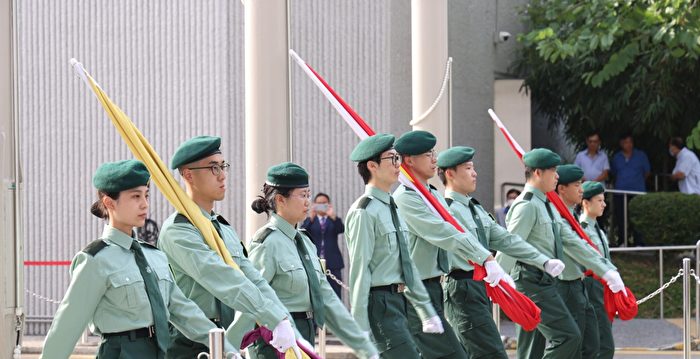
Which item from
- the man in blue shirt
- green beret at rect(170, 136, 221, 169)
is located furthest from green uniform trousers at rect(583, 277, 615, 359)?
the man in blue shirt

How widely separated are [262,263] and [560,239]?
3838 millimetres

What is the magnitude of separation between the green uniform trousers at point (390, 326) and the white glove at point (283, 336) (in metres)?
1.57

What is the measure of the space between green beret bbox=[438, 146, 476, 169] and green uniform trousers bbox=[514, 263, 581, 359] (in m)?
1.13

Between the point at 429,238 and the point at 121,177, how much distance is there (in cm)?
295

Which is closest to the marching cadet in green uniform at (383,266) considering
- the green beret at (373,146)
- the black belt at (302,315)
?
the green beret at (373,146)

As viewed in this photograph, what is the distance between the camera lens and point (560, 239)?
413 inches

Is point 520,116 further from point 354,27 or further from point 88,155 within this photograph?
point 88,155

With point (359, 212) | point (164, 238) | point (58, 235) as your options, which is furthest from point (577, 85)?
point (164, 238)

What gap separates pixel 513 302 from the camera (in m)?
9.02

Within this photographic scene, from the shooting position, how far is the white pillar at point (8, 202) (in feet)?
24.8

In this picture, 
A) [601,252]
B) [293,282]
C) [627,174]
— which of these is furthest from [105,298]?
[627,174]

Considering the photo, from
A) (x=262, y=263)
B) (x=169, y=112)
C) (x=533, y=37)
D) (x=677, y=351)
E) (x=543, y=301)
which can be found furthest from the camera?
(x=533, y=37)

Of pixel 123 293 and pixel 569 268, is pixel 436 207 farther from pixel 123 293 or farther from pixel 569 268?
pixel 123 293

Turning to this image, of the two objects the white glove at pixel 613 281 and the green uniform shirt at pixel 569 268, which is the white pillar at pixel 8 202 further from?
the white glove at pixel 613 281
